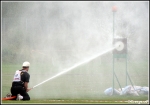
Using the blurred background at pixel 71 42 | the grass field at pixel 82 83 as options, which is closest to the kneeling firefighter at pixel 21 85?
the grass field at pixel 82 83

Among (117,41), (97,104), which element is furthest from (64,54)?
(97,104)

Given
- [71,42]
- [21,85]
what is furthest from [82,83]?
[71,42]

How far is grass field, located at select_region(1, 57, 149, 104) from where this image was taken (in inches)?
668

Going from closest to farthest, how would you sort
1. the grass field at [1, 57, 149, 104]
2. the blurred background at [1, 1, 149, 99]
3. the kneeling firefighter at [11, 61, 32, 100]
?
the kneeling firefighter at [11, 61, 32, 100] → the grass field at [1, 57, 149, 104] → the blurred background at [1, 1, 149, 99]

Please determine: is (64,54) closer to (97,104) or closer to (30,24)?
(30,24)

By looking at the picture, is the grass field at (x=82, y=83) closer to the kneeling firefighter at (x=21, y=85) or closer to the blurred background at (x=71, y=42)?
the blurred background at (x=71, y=42)

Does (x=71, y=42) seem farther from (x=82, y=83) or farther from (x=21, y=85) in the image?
(x=21, y=85)

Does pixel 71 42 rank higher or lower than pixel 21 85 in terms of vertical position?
higher

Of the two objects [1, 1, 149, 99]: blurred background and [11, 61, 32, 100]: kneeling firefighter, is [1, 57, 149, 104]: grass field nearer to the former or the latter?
[1, 1, 149, 99]: blurred background

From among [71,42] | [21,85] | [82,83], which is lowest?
[21,85]

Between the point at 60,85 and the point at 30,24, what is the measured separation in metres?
13.2

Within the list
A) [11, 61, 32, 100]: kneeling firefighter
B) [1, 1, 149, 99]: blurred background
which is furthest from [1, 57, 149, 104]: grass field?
[11, 61, 32, 100]: kneeling firefighter

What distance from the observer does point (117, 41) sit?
19141 millimetres

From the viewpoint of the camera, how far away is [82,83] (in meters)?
23.9
